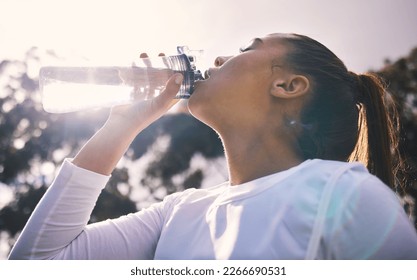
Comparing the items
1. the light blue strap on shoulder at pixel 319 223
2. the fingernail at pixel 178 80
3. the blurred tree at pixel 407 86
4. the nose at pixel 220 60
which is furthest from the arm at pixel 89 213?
the blurred tree at pixel 407 86

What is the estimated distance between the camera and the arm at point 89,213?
1.03 m

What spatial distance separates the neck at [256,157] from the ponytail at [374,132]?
0.26 m

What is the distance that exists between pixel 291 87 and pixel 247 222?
466mm

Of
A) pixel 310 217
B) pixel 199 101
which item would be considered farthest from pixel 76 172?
pixel 310 217

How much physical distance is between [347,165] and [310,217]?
0.48 feet

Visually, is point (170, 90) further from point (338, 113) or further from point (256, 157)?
point (338, 113)

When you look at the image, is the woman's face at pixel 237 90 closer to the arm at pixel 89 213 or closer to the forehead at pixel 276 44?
the forehead at pixel 276 44

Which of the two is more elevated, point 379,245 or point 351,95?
point 351,95

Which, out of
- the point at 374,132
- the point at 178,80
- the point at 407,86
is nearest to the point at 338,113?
the point at 374,132

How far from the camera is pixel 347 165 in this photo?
820 millimetres

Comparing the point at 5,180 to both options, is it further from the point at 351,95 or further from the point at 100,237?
the point at 351,95

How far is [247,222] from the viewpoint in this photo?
2.78ft

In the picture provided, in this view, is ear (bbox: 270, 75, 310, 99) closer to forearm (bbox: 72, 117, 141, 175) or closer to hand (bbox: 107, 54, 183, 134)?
hand (bbox: 107, 54, 183, 134)

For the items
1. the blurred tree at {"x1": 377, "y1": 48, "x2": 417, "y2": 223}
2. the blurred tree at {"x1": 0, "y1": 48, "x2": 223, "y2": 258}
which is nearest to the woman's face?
the blurred tree at {"x1": 377, "y1": 48, "x2": 417, "y2": 223}
